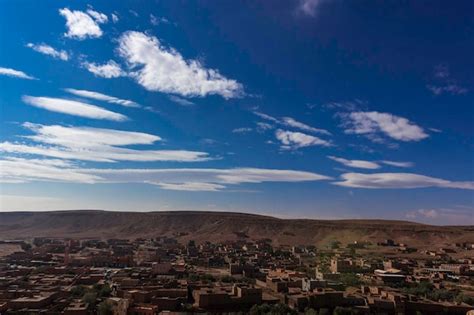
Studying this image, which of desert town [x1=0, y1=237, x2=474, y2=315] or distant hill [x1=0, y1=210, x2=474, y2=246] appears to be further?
distant hill [x1=0, y1=210, x2=474, y2=246]

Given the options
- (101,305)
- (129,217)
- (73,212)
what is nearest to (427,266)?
(101,305)

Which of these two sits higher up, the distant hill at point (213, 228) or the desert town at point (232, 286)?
the distant hill at point (213, 228)

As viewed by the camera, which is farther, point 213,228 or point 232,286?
point 213,228

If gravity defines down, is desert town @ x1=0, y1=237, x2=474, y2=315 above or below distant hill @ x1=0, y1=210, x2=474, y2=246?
below

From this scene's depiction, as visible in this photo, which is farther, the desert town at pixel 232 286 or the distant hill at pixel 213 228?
the distant hill at pixel 213 228

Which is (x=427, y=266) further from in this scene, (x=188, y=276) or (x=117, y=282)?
(x=117, y=282)
